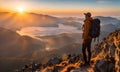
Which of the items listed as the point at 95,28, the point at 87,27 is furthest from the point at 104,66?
the point at 87,27

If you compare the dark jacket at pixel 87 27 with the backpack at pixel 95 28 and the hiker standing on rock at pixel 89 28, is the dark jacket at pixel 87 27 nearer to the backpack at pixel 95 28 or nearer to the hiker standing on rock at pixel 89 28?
the hiker standing on rock at pixel 89 28

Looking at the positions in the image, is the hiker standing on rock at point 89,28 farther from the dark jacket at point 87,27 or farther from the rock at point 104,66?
the rock at point 104,66

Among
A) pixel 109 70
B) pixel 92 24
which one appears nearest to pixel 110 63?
pixel 109 70

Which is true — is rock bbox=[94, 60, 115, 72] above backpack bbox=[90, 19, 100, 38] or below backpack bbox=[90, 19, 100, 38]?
below

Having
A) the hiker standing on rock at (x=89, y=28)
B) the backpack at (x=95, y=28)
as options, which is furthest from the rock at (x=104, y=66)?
the backpack at (x=95, y=28)

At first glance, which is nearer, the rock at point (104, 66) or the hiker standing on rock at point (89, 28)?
the rock at point (104, 66)

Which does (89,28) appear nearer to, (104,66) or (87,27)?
(87,27)

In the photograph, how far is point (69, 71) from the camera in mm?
28250

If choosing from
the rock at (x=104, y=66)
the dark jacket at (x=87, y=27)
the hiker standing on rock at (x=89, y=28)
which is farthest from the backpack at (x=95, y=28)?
the rock at (x=104, y=66)

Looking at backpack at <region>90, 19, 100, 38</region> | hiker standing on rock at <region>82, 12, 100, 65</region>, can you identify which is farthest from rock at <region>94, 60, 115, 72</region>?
backpack at <region>90, 19, 100, 38</region>

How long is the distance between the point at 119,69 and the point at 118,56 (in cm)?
162

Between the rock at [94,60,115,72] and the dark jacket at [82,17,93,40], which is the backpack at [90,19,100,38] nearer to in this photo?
the dark jacket at [82,17,93,40]

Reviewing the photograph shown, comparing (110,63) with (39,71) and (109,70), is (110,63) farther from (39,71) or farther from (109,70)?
(39,71)

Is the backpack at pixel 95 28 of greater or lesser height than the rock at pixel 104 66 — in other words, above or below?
above
